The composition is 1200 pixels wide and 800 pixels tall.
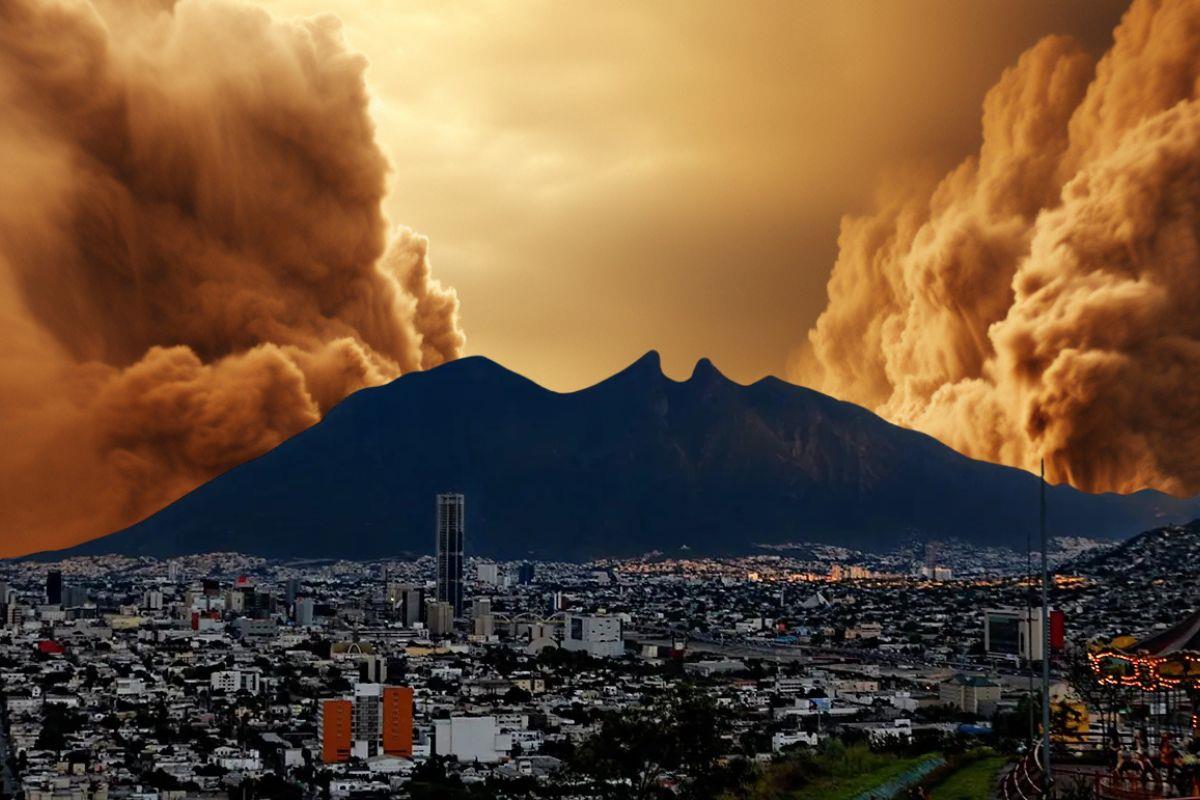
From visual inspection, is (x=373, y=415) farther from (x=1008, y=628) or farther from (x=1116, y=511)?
(x=1008, y=628)

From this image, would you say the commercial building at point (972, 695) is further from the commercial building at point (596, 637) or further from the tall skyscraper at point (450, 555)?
the tall skyscraper at point (450, 555)

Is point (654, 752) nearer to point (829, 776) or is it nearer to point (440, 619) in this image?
point (829, 776)

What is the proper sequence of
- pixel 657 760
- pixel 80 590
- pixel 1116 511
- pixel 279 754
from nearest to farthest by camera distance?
pixel 657 760
pixel 279 754
pixel 80 590
pixel 1116 511

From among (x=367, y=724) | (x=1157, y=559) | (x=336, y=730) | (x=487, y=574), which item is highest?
(x=1157, y=559)

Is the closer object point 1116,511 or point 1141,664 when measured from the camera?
point 1141,664

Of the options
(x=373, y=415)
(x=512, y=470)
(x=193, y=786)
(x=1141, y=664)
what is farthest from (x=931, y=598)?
(x=373, y=415)

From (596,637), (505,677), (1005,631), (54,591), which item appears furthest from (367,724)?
(54,591)

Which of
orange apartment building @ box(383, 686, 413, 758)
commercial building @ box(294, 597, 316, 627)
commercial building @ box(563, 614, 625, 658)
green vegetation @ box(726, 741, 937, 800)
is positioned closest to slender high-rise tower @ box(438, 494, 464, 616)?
commercial building @ box(294, 597, 316, 627)

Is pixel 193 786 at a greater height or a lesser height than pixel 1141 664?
lesser
